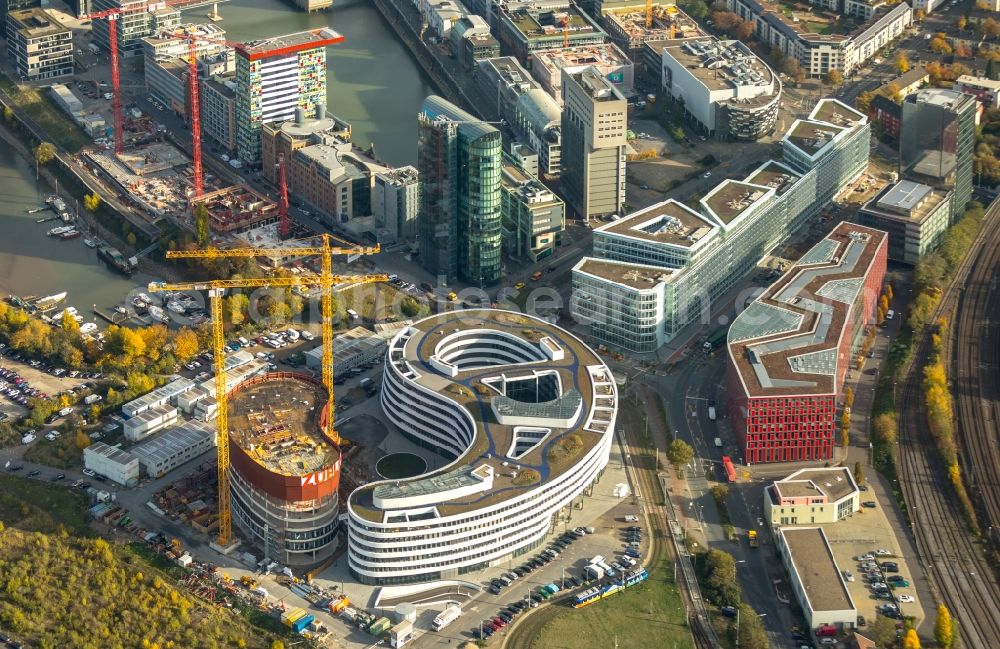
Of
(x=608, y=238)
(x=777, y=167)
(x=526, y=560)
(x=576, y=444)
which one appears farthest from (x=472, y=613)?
(x=777, y=167)

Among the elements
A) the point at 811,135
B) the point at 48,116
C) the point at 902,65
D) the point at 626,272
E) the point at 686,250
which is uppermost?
the point at 811,135

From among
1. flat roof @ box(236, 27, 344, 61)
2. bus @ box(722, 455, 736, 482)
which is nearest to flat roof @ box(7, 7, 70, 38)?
flat roof @ box(236, 27, 344, 61)

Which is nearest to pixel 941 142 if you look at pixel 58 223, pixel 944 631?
pixel 944 631

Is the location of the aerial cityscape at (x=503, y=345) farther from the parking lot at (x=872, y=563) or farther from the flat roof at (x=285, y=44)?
the flat roof at (x=285, y=44)

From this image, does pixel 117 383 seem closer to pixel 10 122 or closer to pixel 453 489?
pixel 453 489

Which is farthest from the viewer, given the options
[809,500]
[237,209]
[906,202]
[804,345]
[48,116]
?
[48,116]

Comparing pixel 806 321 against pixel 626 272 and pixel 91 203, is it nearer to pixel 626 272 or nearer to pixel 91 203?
pixel 626 272

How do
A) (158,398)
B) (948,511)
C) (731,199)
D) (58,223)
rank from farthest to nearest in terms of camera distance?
(58,223) → (731,199) → (158,398) → (948,511)

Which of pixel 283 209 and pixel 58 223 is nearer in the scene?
pixel 283 209
